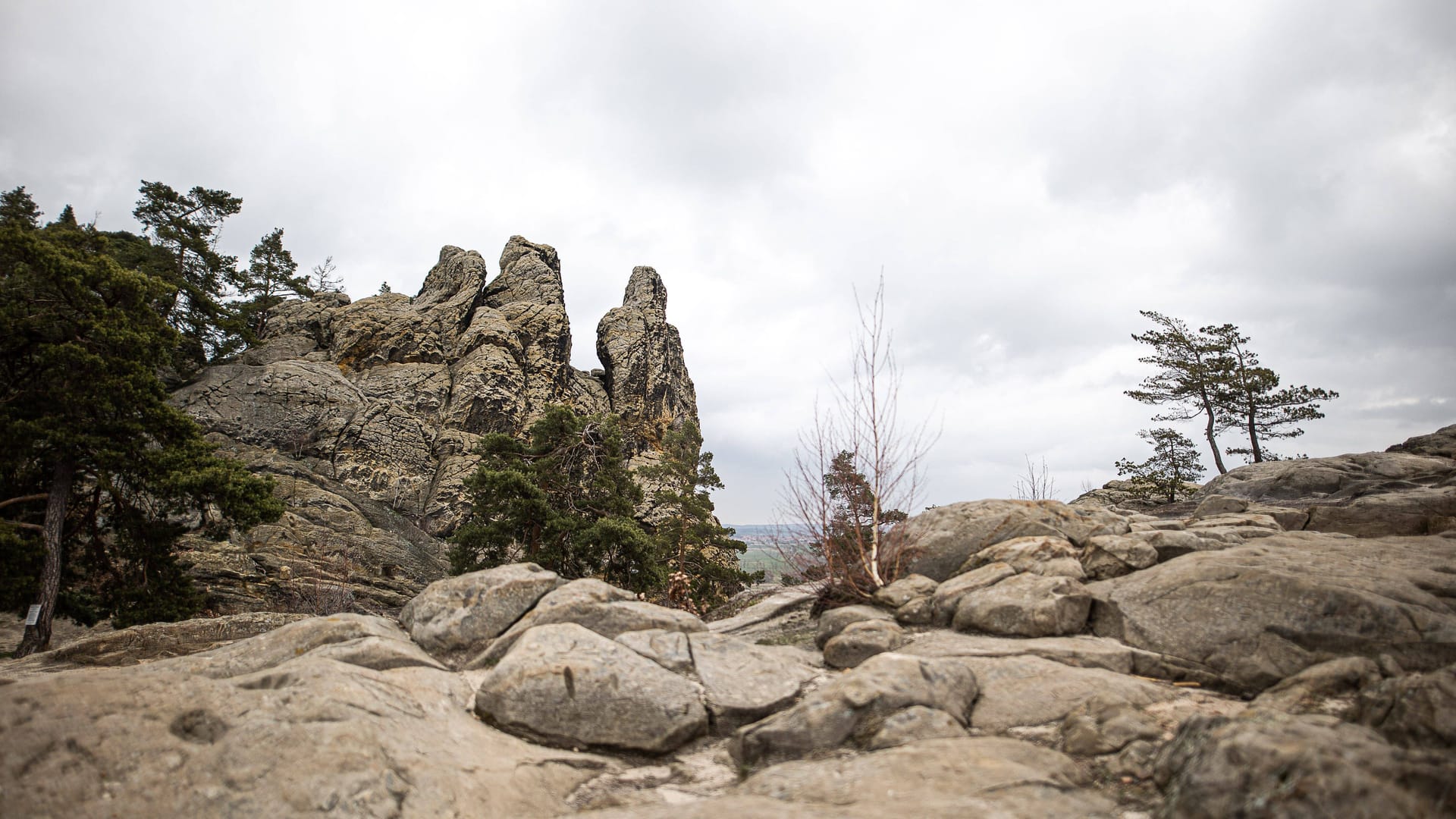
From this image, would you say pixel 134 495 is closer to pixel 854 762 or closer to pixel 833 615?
pixel 833 615

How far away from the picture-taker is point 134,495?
16734 mm

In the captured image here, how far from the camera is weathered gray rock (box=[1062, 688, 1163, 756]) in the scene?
15.0ft

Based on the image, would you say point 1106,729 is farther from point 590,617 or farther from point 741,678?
point 590,617

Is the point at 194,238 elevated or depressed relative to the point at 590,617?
elevated

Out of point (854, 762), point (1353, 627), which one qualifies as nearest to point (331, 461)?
point (854, 762)

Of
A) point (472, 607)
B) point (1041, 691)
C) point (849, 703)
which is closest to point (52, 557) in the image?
point (472, 607)

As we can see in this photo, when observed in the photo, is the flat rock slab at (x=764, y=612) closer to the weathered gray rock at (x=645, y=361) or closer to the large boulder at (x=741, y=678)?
the large boulder at (x=741, y=678)

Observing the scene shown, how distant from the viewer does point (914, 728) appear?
496cm

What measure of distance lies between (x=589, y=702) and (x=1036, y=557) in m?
7.16

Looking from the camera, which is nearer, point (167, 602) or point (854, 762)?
point (854, 762)

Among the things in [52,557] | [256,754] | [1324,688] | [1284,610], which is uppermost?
[52,557]

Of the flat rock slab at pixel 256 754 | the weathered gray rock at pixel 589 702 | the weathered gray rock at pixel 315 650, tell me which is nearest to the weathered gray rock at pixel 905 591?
the weathered gray rock at pixel 589 702

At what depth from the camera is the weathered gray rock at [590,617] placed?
24.8ft

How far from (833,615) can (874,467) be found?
2693 mm
